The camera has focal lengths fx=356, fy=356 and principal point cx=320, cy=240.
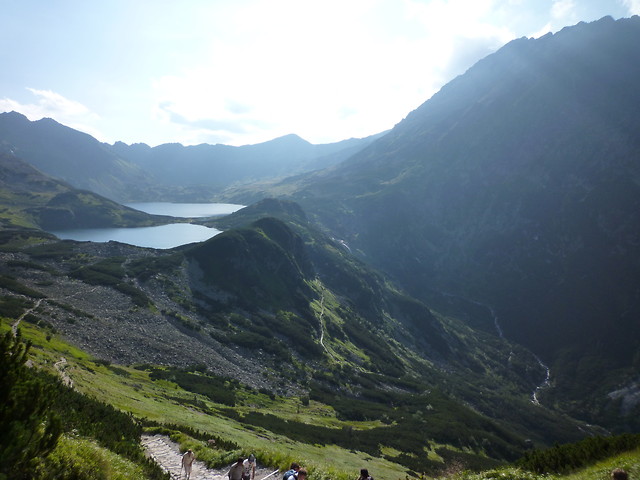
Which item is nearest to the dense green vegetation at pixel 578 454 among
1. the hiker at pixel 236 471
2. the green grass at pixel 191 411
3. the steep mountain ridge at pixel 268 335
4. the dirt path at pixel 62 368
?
the green grass at pixel 191 411

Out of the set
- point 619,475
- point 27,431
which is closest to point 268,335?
point 619,475

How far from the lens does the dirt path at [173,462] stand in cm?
2150

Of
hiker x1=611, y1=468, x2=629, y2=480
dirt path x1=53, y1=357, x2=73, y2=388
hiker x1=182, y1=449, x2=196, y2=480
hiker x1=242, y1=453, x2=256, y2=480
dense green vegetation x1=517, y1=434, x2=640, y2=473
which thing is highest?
hiker x1=611, y1=468, x2=629, y2=480

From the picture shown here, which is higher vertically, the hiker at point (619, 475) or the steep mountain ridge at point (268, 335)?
the hiker at point (619, 475)

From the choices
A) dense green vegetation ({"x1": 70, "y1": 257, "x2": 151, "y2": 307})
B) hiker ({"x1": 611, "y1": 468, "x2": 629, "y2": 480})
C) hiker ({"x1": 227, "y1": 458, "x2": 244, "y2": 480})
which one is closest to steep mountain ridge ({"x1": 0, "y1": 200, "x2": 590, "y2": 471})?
dense green vegetation ({"x1": 70, "y1": 257, "x2": 151, "y2": 307})

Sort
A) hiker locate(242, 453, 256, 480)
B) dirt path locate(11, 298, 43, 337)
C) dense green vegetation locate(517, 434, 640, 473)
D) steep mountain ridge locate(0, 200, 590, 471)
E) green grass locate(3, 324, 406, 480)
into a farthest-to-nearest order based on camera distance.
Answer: steep mountain ridge locate(0, 200, 590, 471) < dirt path locate(11, 298, 43, 337) < green grass locate(3, 324, 406, 480) < hiker locate(242, 453, 256, 480) < dense green vegetation locate(517, 434, 640, 473)

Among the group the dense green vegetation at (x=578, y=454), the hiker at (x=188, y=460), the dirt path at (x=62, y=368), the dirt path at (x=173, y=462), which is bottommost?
the dirt path at (x=62, y=368)

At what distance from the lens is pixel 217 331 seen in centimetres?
10394

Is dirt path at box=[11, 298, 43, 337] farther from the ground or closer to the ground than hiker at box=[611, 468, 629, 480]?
closer to the ground

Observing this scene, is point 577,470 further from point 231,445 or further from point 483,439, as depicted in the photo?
point 483,439

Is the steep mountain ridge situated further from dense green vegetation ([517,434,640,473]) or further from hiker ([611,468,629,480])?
hiker ([611,468,629,480])

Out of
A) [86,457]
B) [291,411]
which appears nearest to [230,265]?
[291,411]

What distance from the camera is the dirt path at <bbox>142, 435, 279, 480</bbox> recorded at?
21500 mm

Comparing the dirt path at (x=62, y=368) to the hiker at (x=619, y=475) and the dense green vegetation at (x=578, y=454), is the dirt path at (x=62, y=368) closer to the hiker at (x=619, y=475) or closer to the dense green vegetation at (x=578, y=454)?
the dense green vegetation at (x=578, y=454)
